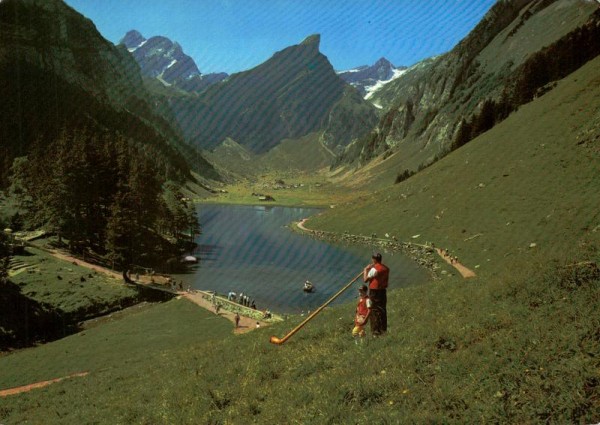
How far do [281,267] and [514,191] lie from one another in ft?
154

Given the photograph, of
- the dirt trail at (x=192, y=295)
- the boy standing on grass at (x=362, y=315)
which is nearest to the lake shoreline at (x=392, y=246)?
the dirt trail at (x=192, y=295)

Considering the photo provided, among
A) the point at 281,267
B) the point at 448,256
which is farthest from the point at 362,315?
the point at 281,267

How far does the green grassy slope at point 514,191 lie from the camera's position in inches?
2249

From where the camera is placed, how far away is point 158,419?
44.5 ft

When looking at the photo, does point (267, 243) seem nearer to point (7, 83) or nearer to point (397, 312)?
point (397, 312)

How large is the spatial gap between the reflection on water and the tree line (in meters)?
12.1

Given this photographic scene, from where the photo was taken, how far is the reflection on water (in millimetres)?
63438

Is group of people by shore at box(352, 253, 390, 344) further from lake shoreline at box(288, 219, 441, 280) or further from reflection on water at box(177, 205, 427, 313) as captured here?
lake shoreline at box(288, 219, 441, 280)

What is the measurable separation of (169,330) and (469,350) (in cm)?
3707

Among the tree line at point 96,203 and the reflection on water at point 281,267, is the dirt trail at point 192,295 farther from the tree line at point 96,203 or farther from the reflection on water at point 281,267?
the reflection on water at point 281,267

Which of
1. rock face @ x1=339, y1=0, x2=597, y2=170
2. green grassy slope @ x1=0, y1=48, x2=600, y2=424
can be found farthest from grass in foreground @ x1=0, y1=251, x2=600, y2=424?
rock face @ x1=339, y1=0, x2=597, y2=170

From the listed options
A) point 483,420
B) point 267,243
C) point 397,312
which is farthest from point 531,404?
point 267,243

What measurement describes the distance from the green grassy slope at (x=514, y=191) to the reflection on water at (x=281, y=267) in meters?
11.2

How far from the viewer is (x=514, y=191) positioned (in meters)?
73.4
